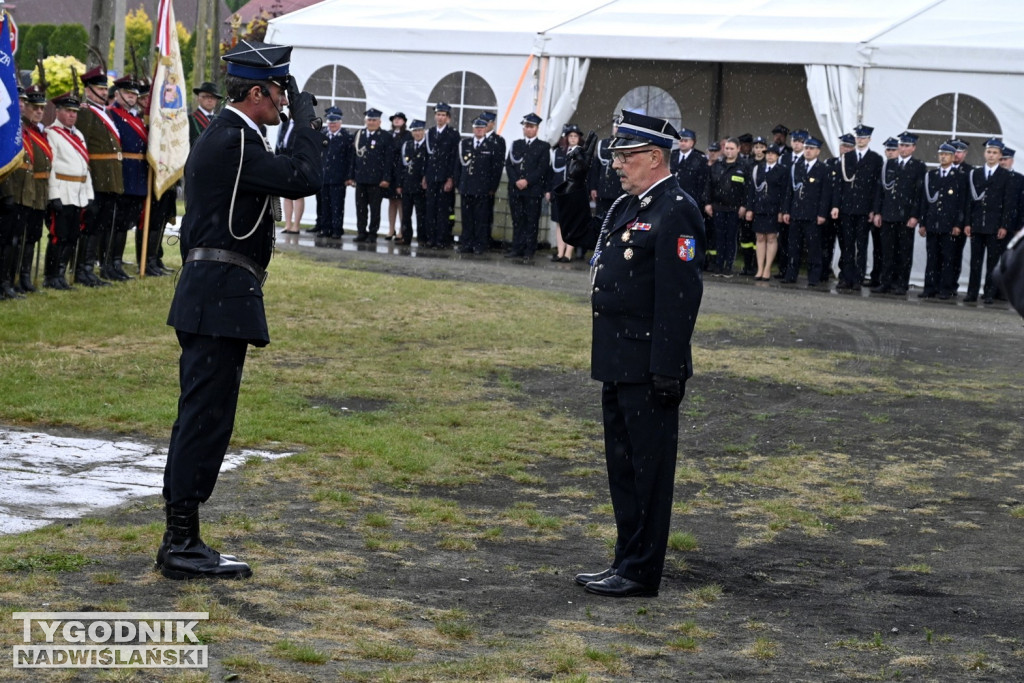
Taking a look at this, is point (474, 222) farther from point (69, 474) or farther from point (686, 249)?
point (686, 249)

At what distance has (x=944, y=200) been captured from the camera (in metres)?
19.0

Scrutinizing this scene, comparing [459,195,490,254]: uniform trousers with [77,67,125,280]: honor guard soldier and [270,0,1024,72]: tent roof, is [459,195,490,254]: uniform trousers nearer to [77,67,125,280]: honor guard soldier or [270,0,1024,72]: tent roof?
[270,0,1024,72]: tent roof

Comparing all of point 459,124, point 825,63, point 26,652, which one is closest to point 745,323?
point 825,63

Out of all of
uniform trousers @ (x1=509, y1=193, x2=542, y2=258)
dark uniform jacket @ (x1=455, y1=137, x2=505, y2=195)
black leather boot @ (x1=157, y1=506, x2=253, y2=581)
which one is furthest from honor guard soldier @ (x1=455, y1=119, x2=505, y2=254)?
black leather boot @ (x1=157, y1=506, x2=253, y2=581)

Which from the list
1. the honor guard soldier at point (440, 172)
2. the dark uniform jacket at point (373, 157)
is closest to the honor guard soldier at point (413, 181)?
the honor guard soldier at point (440, 172)

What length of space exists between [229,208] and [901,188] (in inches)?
593

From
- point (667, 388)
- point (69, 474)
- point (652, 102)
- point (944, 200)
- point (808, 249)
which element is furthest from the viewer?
point (652, 102)

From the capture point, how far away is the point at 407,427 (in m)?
9.16

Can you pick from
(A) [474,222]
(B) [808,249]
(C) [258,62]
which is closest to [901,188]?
(B) [808,249]

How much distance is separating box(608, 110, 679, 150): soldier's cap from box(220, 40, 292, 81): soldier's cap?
1.37 metres

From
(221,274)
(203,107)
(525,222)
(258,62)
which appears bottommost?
(525,222)

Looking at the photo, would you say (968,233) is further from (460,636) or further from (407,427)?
(460,636)

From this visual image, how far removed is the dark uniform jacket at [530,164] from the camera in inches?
848

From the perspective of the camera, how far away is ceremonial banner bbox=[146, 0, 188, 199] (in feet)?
Result: 50.8
